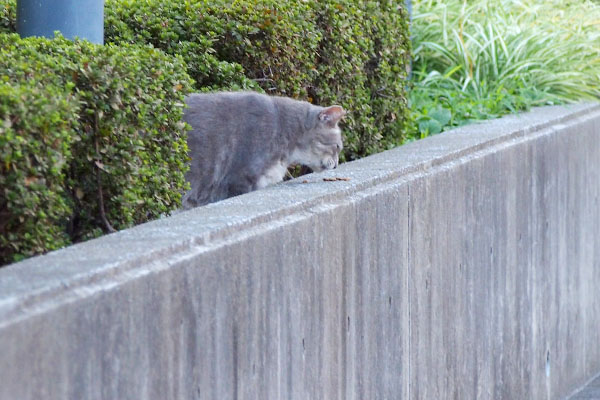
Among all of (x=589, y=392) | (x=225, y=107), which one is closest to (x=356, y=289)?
(x=225, y=107)

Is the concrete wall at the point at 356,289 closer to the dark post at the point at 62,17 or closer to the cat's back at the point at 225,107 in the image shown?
the cat's back at the point at 225,107

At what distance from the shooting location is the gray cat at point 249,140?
Result: 5125 millimetres

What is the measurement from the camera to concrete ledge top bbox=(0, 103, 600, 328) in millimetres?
2605

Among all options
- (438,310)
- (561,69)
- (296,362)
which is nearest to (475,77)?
(561,69)

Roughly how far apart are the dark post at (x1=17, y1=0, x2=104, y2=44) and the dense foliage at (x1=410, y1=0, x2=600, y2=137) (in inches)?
141

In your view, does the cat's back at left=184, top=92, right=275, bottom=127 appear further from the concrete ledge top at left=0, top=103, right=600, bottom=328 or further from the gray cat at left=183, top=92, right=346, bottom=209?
the concrete ledge top at left=0, top=103, right=600, bottom=328

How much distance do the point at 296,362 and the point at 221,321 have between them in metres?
0.56

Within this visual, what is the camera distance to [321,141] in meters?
5.72

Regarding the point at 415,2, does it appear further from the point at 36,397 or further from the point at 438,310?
the point at 36,397

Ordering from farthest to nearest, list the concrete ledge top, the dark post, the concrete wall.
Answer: the dark post < the concrete wall < the concrete ledge top

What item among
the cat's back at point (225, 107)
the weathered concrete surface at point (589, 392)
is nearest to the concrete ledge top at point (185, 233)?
the cat's back at point (225, 107)

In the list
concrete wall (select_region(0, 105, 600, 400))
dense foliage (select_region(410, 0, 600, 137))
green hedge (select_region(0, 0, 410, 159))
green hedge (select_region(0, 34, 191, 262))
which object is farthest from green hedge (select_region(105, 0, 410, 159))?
dense foliage (select_region(410, 0, 600, 137))

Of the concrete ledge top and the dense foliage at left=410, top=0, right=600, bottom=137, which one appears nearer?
the concrete ledge top

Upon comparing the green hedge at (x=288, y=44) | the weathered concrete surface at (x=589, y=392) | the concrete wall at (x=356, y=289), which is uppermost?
the green hedge at (x=288, y=44)
